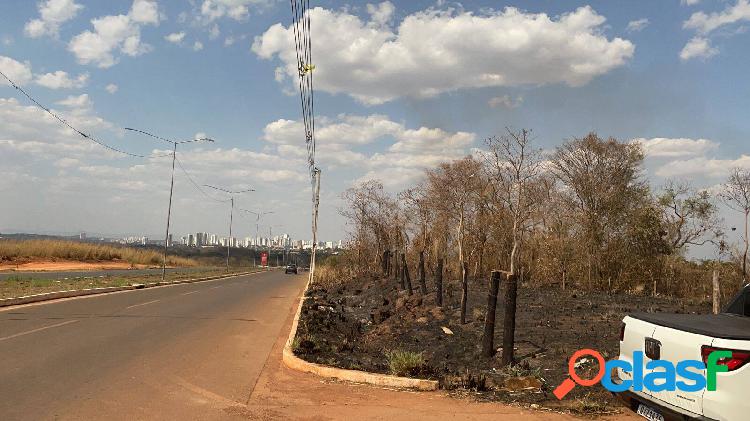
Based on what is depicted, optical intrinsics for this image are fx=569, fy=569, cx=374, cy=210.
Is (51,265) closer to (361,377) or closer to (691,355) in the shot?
(361,377)

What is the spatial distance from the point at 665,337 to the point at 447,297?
44.1 feet

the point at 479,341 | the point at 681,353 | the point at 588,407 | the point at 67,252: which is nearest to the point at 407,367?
the point at 588,407

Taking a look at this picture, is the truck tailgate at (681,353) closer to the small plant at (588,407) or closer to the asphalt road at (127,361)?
the small plant at (588,407)

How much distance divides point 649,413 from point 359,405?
11.1 feet

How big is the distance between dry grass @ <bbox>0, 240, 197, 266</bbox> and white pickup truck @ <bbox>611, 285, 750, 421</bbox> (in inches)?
2331

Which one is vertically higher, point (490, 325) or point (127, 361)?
point (490, 325)

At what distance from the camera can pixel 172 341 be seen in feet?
39.1

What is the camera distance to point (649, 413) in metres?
5.15

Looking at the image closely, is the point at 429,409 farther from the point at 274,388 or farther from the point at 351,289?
the point at 351,289

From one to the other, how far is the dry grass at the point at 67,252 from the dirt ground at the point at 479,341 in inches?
1915

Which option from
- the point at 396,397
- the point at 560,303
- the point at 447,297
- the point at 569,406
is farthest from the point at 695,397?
the point at 447,297

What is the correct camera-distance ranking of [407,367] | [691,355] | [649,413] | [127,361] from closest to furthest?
1. [691,355]
2. [649,413]
3. [407,367]
4. [127,361]

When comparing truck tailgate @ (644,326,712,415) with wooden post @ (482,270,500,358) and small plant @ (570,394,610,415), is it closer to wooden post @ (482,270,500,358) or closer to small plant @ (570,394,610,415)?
small plant @ (570,394,610,415)

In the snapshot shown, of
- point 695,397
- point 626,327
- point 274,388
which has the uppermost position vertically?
point 626,327
